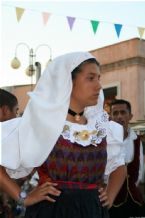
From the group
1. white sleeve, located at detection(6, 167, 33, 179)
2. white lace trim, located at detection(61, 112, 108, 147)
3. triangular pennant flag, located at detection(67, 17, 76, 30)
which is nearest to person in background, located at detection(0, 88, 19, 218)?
white sleeve, located at detection(6, 167, 33, 179)

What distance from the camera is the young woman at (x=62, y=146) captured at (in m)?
2.37

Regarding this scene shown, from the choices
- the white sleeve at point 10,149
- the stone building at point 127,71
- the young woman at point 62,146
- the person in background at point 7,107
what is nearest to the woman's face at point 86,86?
the young woman at point 62,146

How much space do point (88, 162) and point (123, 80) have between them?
67.6ft

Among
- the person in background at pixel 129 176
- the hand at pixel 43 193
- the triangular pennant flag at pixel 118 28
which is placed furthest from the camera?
the triangular pennant flag at pixel 118 28

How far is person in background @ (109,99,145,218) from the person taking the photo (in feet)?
15.1

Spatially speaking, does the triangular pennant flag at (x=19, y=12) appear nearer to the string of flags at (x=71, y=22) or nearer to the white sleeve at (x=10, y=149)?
the string of flags at (x=71, y=22)

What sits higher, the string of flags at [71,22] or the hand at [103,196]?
the string of flags at [71,22]

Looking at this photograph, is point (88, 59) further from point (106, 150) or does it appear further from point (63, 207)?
point (63, 207)

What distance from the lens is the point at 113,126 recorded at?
2777mm

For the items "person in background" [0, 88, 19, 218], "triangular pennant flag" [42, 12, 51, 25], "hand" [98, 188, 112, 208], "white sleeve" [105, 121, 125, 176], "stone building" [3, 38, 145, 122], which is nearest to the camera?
"hand" [98, 188, 112, 208]

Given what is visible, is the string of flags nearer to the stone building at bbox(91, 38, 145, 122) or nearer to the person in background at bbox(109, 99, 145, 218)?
the person in background at bbox(109, 99, 145, 218)

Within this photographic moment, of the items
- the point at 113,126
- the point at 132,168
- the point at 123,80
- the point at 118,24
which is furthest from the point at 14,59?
the point at 113,126

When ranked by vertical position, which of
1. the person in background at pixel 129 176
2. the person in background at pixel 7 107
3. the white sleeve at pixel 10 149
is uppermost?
the person in background at pixel 7 107

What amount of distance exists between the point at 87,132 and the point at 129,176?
7.53ft
